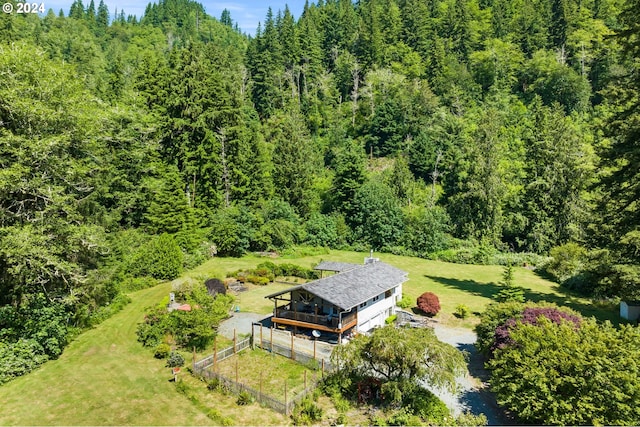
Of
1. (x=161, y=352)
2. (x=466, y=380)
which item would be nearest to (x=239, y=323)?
(x=161, y=352)

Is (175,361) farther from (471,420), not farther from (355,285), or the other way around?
(471,420)

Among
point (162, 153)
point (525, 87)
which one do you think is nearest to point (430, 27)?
point (525, 87)

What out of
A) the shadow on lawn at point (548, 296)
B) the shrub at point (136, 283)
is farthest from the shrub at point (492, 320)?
the shrub at point (136, 283)

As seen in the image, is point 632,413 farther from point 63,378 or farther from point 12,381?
point 12,381

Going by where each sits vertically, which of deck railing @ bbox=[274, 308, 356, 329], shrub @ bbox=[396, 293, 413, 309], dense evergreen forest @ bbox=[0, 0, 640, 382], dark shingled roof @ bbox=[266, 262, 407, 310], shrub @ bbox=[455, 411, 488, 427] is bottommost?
shrub @ bbox=[396, 293, 413, 309]

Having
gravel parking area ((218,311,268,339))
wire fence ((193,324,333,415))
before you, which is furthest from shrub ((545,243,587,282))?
gravel parking area ((218,311,268,339))

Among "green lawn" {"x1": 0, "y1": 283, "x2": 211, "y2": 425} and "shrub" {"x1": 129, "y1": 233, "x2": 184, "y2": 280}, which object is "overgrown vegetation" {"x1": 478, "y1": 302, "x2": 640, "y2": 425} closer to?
"green lawn" {"x1": 0, "y1": 283, "x2": 211, "y2": 425}

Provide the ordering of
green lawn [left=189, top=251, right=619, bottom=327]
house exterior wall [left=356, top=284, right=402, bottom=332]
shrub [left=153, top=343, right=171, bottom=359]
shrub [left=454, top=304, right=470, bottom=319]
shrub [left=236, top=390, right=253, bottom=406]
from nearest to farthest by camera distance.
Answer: shrub [left=236, top=390, right=253, bottom=406] < shrub [left=153, top=343, right=171, bottom=359] < house exterior wall [left=356, top=284, right=402, bottom=332] < shrub [left=454, top=304, right=470, bottom=319] < green lawn [left=189, top=251, right=619, bottom=327]
